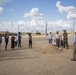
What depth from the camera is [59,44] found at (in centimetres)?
2330

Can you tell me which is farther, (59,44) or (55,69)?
(59,44)

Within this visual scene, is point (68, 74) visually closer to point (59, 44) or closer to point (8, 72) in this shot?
point (8, 72)

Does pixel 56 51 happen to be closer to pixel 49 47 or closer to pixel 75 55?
pixel 49 47

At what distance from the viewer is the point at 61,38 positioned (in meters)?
23.8

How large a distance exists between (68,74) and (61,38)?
14599 mm

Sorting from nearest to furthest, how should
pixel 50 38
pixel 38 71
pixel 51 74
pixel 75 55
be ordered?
pixel 51 74 < pixel 38 71 < pixel 75 55 < pixel 50 38

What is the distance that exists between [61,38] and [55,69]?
44.4ft

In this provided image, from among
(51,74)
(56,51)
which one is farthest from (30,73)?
(56,51)

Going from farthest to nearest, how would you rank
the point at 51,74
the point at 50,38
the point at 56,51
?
the point at 50,38 → the point at 56,51 → the point at 51,74

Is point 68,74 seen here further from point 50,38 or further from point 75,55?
point 50,38

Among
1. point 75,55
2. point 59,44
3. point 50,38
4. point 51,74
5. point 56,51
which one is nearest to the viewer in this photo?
point 51,74

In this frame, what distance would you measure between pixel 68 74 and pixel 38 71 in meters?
1.42

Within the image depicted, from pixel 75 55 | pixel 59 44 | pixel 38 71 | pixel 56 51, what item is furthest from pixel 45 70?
pixel 59 44

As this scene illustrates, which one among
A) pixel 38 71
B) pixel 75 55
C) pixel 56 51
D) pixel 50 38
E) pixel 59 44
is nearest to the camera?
pixel 38 71
